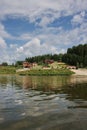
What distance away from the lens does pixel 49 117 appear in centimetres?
1418

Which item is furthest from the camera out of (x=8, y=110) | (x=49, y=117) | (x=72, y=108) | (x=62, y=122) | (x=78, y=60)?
(x=78, y=60)

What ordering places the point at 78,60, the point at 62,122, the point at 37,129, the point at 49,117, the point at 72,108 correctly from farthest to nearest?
the point at 78,60 < the point at 72,108 < the point at 49,117 < the point at 62,122 < the point at 37,129

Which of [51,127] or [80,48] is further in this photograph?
[80,48]

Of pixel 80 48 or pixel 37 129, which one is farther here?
pixel 80 48

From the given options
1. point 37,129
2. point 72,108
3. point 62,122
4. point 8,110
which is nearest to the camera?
point 37,129

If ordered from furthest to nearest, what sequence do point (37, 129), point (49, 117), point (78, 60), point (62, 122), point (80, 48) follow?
point (80, 48) → point (78, 60) → point (49, 117) → point (62, 122) → point (37, 129)

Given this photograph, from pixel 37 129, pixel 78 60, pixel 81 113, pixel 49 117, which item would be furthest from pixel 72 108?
pixel 78 60

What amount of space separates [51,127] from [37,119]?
1.70 meters

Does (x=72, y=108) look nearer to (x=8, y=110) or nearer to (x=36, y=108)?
(x=36, y=108)

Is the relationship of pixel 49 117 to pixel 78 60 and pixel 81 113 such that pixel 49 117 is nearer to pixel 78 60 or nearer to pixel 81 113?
pixel 81 113

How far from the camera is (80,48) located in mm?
199250

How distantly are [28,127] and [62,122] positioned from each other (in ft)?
5.95

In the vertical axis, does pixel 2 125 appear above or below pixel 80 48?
below

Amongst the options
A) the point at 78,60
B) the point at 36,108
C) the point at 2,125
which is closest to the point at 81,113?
the point at 36,108
